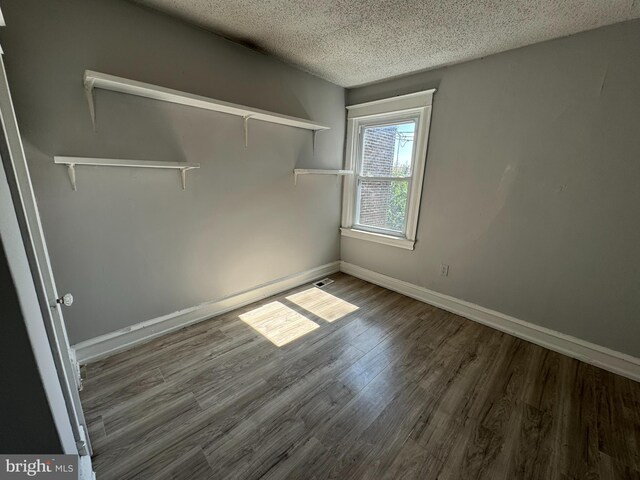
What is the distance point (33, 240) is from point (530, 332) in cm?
317

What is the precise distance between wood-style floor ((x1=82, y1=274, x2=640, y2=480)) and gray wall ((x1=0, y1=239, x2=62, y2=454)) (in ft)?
2.36

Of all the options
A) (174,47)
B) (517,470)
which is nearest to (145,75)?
(174,47)

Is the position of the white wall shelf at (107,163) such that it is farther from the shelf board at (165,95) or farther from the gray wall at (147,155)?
the shelf board at (165,95)

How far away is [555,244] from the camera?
2.04m

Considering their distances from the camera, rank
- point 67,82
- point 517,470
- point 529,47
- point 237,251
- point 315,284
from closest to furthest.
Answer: point 517,470, point 67,82, point 529,47, point 237,251, point 315,284

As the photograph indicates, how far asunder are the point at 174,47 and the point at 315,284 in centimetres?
250

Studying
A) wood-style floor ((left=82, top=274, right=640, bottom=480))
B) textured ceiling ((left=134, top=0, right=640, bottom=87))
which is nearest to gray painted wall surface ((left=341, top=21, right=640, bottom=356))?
textured ceiling ((left=134, top=0, right=640, bottom=87))

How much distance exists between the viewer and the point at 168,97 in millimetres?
1771

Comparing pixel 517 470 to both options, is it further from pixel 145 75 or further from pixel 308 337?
pixel 145 75

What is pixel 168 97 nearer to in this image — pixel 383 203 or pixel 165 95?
pixel 165 95

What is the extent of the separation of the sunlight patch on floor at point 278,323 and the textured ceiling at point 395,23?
2288mm

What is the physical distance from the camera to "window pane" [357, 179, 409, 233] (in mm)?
2965

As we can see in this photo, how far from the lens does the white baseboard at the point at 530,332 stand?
6.13 ft

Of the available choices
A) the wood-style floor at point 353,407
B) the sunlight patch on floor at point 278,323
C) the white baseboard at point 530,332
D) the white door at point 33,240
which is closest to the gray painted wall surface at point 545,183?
the white baseboard at point 530,332
